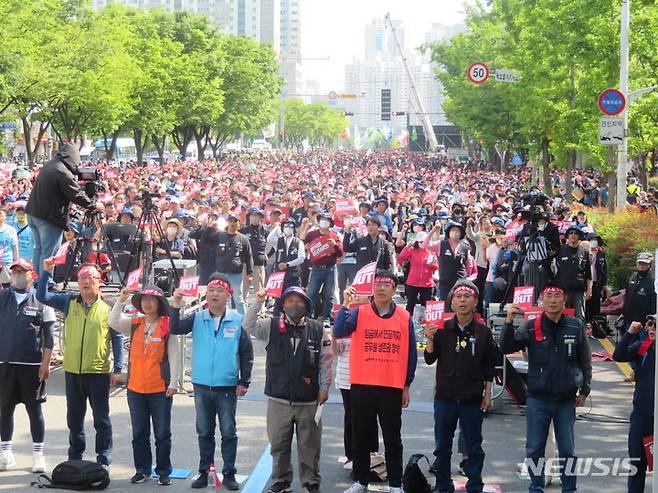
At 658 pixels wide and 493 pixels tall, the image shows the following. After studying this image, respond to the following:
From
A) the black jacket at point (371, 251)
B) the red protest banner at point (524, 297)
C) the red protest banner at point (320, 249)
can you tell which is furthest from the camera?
the red protest banner at point (320, 249)

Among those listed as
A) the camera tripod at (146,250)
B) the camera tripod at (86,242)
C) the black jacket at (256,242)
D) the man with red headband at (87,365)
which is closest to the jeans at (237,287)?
the camera tripod at (146,250)

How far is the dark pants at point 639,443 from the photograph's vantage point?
8430mm

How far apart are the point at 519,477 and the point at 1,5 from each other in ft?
112

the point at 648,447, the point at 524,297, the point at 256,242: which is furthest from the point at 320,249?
the point at 648,447

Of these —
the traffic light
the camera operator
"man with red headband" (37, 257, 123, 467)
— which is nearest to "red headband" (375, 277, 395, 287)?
"man with red headband" (37, 257, 123, 467)

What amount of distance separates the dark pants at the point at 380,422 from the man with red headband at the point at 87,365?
2.12 meters

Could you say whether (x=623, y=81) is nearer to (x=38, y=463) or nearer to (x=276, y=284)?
(x=276, y=284)

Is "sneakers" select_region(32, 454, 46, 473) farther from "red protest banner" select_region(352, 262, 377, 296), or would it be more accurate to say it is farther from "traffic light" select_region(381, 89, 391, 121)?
"traffic light" select_region(381, 89, 391, 121)

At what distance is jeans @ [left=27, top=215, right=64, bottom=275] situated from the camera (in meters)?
12.3

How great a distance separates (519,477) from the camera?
→ 9.58 metres

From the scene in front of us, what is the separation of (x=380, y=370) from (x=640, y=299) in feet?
19.8

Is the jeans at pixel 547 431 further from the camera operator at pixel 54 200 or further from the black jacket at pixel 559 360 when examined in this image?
the camera operator at pixel 54 200

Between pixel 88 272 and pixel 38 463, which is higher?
pixel 88 272

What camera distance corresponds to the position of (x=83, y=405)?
31.1ft
